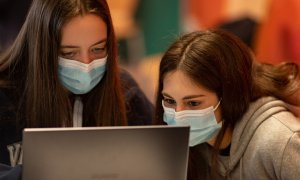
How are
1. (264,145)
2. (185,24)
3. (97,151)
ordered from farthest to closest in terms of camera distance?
(185,24)
(264,145)
(97,151)

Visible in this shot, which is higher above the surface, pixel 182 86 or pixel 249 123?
pixel 182 86

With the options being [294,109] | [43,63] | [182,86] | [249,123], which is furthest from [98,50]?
[294,109]

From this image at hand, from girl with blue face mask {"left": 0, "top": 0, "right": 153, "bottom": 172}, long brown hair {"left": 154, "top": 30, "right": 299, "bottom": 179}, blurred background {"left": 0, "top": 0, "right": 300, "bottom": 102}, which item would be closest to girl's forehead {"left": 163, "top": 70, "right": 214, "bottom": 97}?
long brown hair {"left": 154, "top": 30, "right": 299, "bottom": 179}

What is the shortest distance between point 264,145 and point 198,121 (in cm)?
19

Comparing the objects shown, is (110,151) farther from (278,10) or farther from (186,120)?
(278,10)

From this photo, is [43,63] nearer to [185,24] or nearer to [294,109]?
[294,109]

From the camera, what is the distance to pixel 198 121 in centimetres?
154

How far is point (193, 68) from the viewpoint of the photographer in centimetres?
152

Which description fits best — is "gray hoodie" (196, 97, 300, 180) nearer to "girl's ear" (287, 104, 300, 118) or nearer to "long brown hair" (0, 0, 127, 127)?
"girl's ear" (287, 104, 300, 118)

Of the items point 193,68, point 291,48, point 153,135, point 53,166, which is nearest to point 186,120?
point 193,68

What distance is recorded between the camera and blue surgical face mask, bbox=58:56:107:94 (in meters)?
1.61

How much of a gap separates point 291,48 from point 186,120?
1.65 meters

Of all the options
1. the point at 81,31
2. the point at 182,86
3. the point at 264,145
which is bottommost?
the point at 264,145

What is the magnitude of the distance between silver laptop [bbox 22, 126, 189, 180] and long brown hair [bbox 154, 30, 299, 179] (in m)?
0.31
